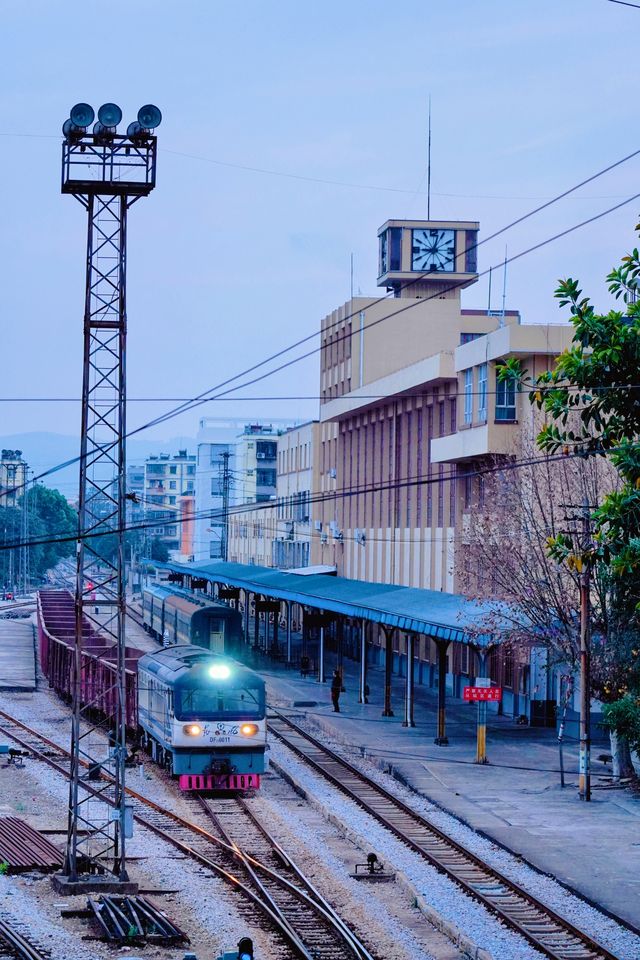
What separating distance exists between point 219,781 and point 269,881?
757cm

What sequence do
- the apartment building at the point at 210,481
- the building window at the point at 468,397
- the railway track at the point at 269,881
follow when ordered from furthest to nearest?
the apartment building at the point at 210,481
the building window at the point at 468,397
the railway track at the point at 269,881

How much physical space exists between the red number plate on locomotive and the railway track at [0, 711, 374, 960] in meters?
0.34

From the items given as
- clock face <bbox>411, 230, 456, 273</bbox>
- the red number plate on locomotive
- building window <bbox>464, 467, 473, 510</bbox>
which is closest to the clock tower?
clock face <bbox>411, 230, 456, 273</bbox>

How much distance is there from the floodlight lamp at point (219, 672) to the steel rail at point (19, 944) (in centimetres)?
1039

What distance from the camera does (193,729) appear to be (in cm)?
2781

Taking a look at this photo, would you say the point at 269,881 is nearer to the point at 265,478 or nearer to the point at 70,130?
the point at 70,130

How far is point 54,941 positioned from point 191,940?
1.72 metres

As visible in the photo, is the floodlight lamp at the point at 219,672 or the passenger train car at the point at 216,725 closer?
the passenger train car at the point at 216,725

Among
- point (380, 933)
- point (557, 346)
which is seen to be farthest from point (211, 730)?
point (557, 346)

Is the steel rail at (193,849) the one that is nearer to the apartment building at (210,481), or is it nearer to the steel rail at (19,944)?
the steel rail at (19,944)

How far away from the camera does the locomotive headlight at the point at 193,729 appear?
27.8 m

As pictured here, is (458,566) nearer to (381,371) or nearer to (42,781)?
(42,781)

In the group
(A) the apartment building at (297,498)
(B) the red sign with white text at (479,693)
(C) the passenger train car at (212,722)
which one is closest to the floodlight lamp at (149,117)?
(C) the passenger train car at (212,722)

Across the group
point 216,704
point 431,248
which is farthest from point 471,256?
point 216,704
